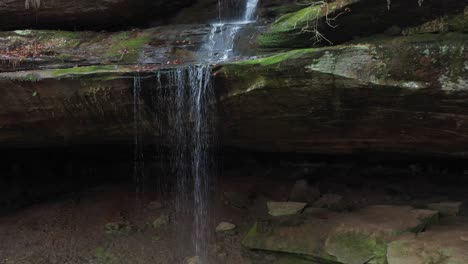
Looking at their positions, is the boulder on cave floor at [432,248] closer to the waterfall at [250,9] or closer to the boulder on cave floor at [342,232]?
the boulder on cave floor at [342,232]

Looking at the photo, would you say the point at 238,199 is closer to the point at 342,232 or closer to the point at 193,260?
the point at 193,260

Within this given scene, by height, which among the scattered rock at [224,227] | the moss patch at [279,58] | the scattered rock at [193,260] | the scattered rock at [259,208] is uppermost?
the moss patch at [279,58]

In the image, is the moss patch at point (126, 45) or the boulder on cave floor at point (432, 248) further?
the moss patch at point (126, 45)

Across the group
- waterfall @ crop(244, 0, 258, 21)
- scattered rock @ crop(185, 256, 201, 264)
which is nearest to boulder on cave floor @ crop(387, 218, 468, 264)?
scattered rock @ crop(185, 256, 201, 264)

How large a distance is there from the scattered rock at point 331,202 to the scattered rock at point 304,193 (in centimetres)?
24

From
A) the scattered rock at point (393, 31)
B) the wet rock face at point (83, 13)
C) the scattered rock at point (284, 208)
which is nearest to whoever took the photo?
the scattered rock at point (393, 31)

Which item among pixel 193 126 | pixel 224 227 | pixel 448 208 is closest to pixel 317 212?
pixel 224 227

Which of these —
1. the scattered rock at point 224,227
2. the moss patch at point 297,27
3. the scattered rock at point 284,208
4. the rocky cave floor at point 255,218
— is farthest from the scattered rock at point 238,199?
the moss patch at point 297,27

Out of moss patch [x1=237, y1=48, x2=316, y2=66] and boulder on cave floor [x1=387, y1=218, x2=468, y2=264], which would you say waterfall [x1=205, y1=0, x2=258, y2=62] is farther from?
boulder on cave floor [x1=387, y1=218, x2=468, y2=264]

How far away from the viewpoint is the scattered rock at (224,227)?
26.0ft

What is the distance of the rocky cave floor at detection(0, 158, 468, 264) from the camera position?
641cm

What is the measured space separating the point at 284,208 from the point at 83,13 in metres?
6.05

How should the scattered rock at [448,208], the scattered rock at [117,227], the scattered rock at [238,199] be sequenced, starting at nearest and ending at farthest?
1. the scattered rock at [448,208]
2. the scattered rock at [117,227]
3. the scattered rock at [238,199]

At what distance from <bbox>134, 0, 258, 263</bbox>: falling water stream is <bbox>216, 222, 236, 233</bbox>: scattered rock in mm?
224
